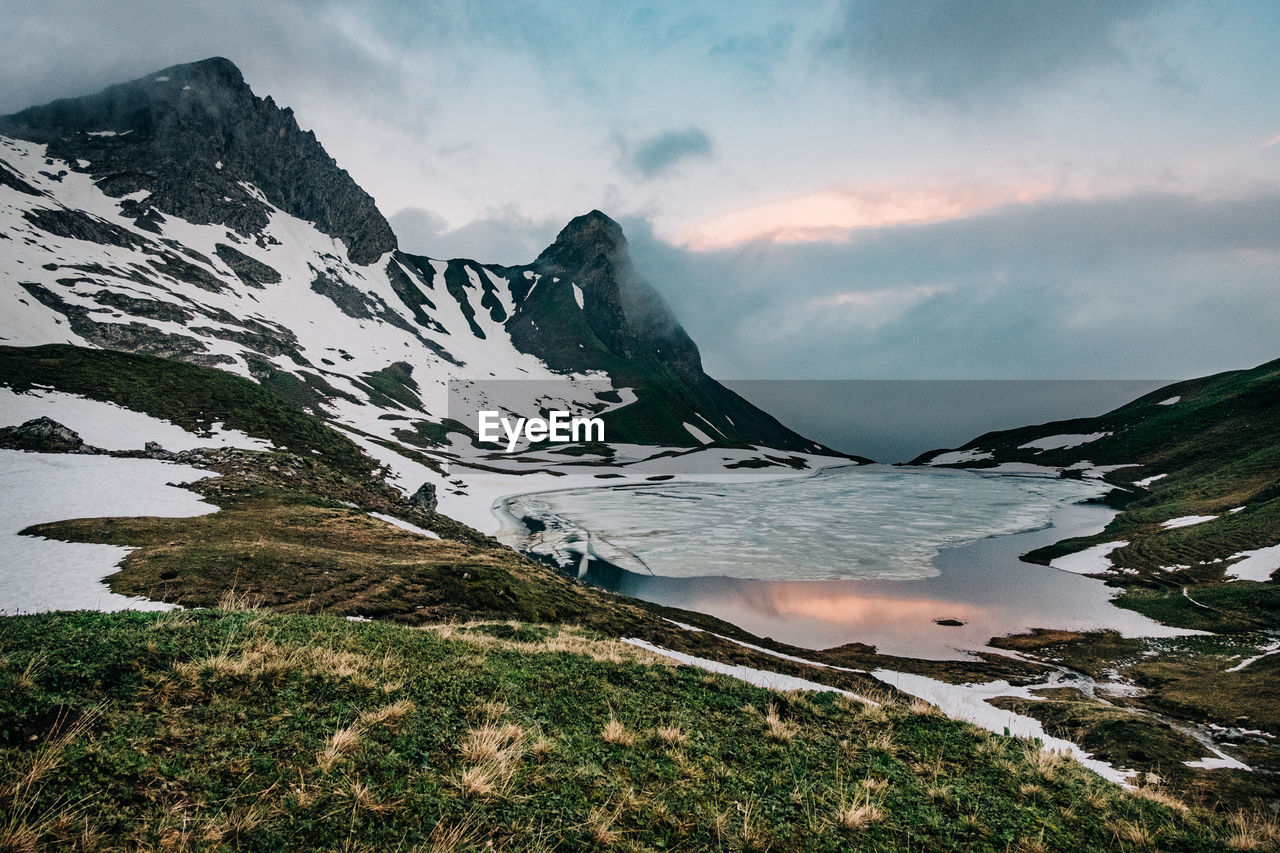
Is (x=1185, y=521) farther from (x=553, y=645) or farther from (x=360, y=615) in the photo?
(x=360, y=615)

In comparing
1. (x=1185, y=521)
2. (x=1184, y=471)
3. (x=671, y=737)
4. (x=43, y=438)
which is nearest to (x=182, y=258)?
(x=43, y=438)

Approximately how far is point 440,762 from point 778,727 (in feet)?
20.0

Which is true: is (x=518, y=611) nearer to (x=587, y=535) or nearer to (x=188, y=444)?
(x=188, y=444)

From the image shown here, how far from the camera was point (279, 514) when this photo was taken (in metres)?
32.5

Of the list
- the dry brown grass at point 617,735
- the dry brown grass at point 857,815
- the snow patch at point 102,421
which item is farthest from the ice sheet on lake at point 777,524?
the dry brown grass at point 857,815

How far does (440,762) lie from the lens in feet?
19.7

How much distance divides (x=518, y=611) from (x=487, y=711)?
18.8 meters

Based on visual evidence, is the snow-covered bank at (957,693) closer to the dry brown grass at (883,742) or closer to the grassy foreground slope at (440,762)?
the dry brown grass at (883,742)

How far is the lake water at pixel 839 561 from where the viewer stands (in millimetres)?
38844

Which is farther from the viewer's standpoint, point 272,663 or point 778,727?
point 778,727

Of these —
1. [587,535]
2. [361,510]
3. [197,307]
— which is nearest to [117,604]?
[361,510]

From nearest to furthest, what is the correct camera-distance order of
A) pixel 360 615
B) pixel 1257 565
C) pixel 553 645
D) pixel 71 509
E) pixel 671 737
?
pixel 671 737
pixel 553 645
pixel 360 615
pixel 71 509
pixel 1257 565

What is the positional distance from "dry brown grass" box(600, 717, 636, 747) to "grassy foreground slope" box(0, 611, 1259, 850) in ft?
0.10

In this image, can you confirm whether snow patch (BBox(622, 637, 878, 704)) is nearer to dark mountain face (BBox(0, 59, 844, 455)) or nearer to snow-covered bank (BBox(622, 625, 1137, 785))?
snow-covered bank (BBox(622, 625, 1137, 785))
